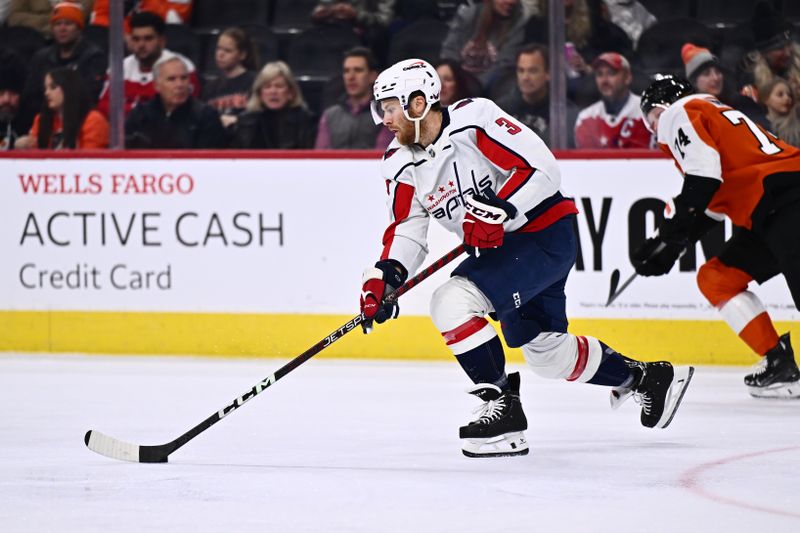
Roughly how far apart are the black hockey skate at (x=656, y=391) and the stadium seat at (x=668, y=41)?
6.20 feet

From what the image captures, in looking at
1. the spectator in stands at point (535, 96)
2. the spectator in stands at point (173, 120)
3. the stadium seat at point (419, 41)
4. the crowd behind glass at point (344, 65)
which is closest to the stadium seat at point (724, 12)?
the crowd behind glass at point (344, 65)

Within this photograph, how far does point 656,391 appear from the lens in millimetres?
3672

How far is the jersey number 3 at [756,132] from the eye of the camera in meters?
4.34

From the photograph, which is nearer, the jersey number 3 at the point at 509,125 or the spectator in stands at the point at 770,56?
the jersey number 3 at the point at 509,125

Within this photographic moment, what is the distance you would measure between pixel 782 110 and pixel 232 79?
7.40 ft

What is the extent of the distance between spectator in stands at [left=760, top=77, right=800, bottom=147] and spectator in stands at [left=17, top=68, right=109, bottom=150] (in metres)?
2.69

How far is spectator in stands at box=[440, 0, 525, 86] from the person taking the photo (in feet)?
17.7

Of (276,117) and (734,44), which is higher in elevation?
(734,44)

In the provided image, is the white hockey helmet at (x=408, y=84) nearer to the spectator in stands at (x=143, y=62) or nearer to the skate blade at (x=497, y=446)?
the skate blade at (x=497, y=446)

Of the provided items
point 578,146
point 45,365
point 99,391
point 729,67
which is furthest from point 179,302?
point 729,67

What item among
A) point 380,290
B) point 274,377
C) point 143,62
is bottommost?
point 274,377

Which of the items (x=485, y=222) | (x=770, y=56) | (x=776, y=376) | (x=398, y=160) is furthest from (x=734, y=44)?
(x=485, y=222)

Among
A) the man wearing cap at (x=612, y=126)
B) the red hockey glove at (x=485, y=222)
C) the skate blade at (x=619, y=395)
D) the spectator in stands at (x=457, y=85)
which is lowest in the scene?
the skate blade at (x=619, y=395)

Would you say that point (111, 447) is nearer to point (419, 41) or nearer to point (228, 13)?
point (419, 41)
